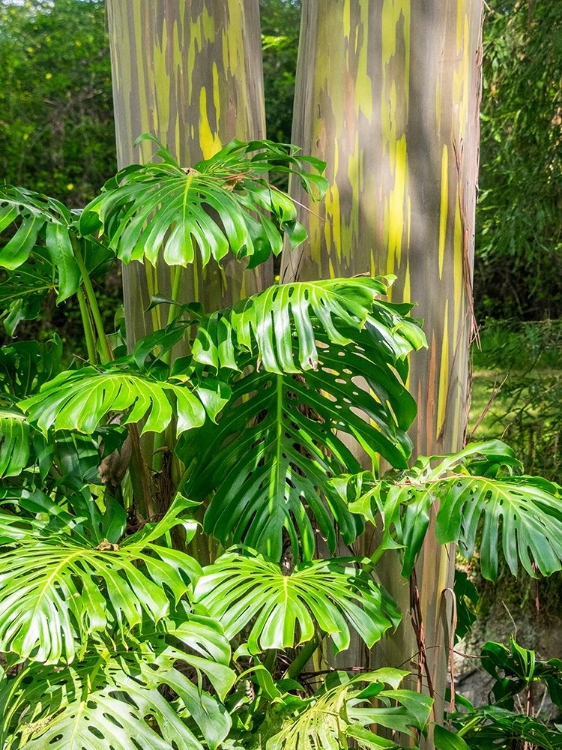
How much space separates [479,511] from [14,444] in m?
0.70

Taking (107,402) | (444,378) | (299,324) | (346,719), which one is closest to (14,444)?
(107,402)

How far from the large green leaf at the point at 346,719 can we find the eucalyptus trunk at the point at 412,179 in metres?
0.21

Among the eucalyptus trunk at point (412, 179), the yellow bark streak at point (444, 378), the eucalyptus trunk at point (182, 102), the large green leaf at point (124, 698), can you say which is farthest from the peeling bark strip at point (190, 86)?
the large green leaf at point (124, 698)

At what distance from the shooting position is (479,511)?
115 cm

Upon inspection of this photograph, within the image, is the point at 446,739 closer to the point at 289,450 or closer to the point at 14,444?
the point at 289,450

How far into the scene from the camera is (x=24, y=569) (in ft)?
3.18

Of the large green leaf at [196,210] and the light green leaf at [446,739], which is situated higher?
the large green leaf at [196,210]

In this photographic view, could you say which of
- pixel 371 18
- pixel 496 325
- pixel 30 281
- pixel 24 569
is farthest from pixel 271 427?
pixel 496 325

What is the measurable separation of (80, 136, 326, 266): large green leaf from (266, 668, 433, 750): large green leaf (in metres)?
0.63

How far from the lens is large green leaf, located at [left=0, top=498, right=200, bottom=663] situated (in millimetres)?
894

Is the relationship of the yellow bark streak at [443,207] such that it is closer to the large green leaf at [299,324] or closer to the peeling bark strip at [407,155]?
the peeling bark strip at [407,155]

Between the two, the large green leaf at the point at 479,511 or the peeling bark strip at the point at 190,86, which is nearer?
the large green leaf at the point at 479,511

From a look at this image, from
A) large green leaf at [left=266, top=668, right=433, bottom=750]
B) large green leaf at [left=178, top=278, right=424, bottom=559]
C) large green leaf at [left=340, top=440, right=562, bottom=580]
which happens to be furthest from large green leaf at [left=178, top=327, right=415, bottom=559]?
large green leaf at [left=266, top=668, right=433, bottom=750]

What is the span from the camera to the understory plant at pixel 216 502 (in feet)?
3.30
